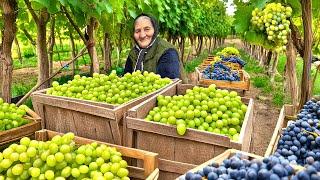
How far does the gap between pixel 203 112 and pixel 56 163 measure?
112cm

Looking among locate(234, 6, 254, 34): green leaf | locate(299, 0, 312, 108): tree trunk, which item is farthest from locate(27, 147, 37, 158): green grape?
locate(299, 0, 312, 108): tree trunk

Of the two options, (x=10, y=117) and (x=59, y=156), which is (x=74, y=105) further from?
(x=59, y=156)

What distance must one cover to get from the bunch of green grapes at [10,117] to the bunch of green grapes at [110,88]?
0.33 m

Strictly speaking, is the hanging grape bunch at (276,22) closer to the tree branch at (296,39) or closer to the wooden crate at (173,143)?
the tree branch at (296,39)

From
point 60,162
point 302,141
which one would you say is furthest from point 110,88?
point 302,141

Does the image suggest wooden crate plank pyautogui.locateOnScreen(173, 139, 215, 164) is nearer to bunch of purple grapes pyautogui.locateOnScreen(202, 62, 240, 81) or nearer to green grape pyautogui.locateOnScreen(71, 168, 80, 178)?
green grape pyautogui.locateOnScreen(71, 168, 80, 178)

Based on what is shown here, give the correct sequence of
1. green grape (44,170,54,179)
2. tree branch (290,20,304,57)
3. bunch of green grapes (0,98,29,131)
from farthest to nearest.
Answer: tree branch (290,20,304,57) → bunch of green grapes (0,98,29,131) → green grape (44,170,54,179)

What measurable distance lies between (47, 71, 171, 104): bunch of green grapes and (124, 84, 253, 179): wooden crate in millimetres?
442

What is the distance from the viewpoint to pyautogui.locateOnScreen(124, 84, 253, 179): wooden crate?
231 cm

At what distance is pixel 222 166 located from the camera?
5.45ft

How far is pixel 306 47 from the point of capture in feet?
10.1

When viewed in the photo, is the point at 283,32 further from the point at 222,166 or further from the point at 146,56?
the point at 146,56

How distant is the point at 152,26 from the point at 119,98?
178cm

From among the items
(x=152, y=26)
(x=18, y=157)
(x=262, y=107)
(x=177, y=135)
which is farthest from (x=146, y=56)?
(x=262, y=107)
